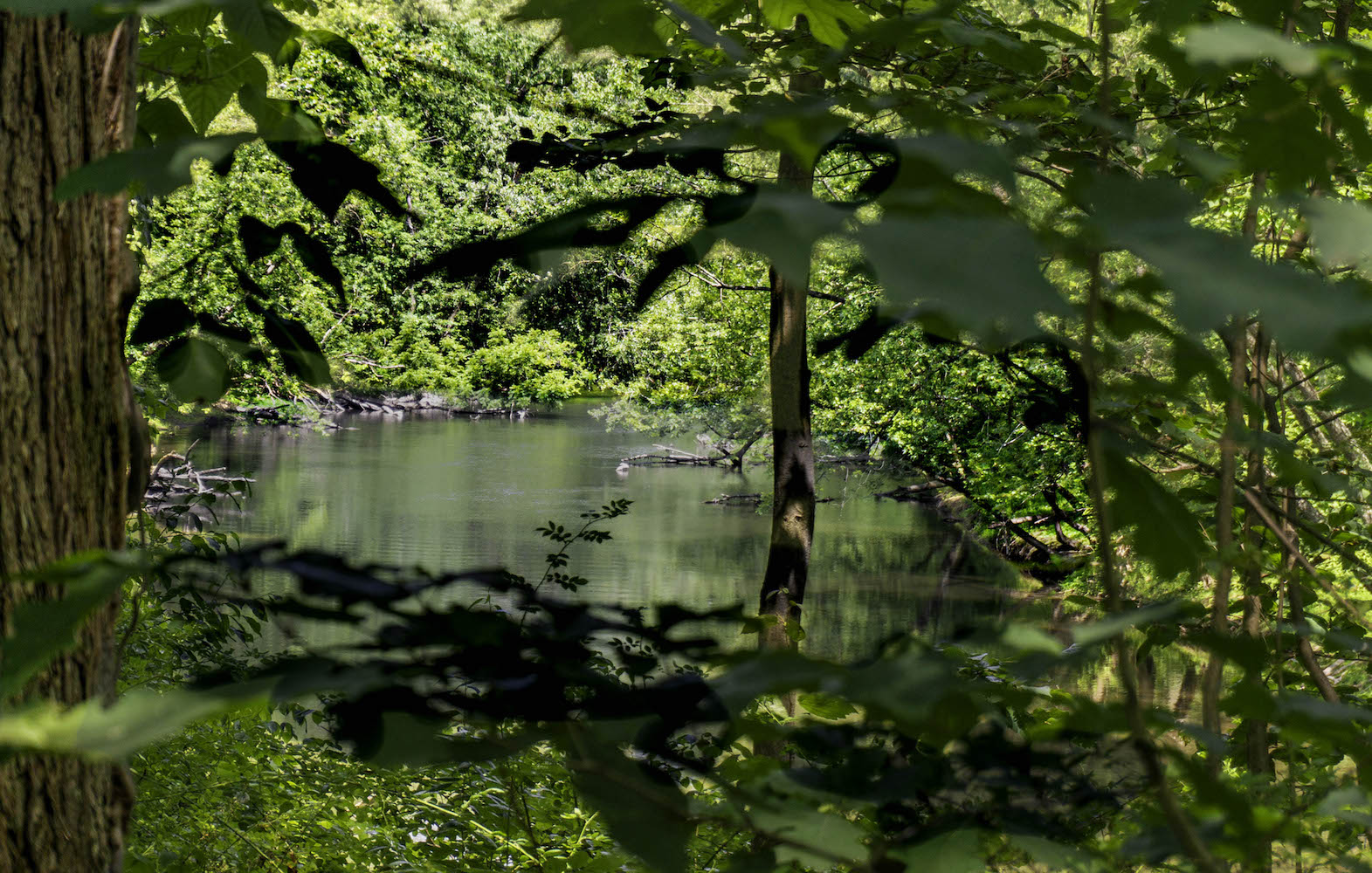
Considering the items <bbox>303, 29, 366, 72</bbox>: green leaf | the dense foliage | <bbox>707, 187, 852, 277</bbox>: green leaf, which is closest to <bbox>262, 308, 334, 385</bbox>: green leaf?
the dense foliage

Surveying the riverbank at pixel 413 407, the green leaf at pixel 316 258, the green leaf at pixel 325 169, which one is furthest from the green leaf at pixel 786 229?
the riverbank at pixel 413 407

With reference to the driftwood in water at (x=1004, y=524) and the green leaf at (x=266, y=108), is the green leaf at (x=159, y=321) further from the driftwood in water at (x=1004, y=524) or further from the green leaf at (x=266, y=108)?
the driftwood in water at (x=1004, y=524)

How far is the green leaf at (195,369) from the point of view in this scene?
86cm

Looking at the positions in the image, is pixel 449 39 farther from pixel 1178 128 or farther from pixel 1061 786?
pixel 1061 786

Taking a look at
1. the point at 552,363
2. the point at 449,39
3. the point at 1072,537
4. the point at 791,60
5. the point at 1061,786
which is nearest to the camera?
the point at 1061,786

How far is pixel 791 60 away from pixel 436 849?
220cm

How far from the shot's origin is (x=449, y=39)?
17000 millimetres

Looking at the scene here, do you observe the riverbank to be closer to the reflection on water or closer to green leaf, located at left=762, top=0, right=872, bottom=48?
the reflection on water

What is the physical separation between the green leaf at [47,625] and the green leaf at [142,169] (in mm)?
136

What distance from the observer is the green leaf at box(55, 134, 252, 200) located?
1.20 feet

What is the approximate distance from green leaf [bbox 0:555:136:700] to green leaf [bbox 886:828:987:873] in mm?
289

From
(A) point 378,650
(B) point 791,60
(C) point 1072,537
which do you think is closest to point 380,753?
(A) point 378,650

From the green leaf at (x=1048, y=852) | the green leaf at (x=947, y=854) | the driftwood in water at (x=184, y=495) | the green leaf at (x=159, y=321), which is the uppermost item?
the green leaf at (x=159, y=321)

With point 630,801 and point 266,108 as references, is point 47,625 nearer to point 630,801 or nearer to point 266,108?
point 630,801
